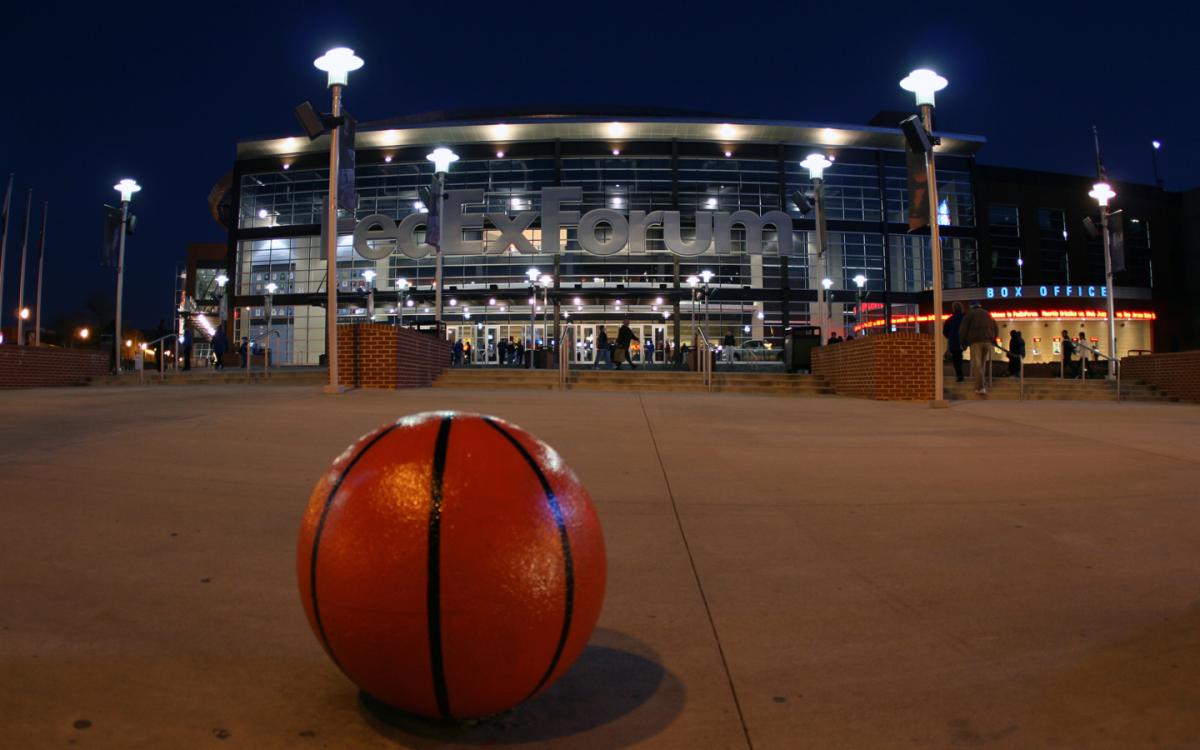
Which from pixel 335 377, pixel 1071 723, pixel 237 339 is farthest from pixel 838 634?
pixel 237 339

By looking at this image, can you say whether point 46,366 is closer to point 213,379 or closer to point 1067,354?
point 213,379

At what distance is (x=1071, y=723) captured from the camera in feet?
7.83

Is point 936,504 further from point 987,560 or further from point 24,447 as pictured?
point 24,447

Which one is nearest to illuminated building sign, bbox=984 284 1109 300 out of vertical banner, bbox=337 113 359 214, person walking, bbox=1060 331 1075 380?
person walking, bbox=1060 331 1075 380

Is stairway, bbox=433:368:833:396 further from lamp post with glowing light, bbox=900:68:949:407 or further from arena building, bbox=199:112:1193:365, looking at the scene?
arena building, bbox=199:112:1193:365

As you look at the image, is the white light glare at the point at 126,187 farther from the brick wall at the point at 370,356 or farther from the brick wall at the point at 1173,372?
the brick wall at the point at 1173,372

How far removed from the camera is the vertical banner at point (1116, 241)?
72.1 feet

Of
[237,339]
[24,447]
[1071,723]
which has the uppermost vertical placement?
[237,339]

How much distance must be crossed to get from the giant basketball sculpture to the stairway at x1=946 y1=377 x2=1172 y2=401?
15133 millimetres

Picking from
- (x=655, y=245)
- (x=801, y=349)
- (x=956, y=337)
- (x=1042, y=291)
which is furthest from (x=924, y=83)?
(x=1042, y=291)

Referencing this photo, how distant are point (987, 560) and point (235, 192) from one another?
4863 cm

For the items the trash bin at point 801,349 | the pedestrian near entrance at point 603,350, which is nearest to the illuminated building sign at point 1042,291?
the trash bin at point 801,349

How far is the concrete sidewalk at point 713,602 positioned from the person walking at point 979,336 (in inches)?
294

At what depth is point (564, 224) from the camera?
2720 centimetres
